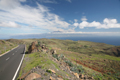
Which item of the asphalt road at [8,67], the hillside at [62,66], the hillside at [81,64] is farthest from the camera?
the hillside at [81,64]

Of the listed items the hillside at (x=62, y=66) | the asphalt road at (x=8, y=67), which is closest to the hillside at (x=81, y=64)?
the hillside at (x=62, y=66)

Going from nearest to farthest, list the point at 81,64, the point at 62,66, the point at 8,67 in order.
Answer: the point at 8,67
the point at 62,66
the point at 81,64

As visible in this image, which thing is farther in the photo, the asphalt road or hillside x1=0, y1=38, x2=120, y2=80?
the asphalt road

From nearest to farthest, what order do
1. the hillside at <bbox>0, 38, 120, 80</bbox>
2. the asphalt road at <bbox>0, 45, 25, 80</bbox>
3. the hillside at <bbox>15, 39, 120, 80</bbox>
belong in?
1. the hillside at <bbox>0, 38, 120, 80</bbox>
2. the asphalt road at <bbox>0, 45, 25, 80</bbox>
3. the hillside at <bbox>15, 39, 120, 80</bbox>

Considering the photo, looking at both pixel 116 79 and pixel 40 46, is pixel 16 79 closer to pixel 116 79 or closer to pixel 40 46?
pixel 40 46

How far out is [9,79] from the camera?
717cm

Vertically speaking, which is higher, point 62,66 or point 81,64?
point 62,66

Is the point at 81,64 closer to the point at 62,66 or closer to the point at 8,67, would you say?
the point at 62,66

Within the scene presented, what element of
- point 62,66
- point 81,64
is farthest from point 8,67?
point 81,64

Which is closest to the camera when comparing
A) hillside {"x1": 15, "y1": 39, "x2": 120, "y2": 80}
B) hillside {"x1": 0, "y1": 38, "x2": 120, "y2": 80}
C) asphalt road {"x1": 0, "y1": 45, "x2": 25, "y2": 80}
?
hillside {"x1": 0, "y1": 38, "x2": 120, "y2": 80}

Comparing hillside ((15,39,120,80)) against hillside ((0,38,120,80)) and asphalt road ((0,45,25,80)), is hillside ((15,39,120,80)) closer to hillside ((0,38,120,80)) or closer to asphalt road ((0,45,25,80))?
hillside ((0,38,120,80))

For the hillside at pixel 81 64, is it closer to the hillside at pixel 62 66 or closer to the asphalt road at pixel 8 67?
the hillside at pixel 62 66

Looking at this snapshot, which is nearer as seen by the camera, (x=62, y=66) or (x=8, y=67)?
(x=8, y=67)

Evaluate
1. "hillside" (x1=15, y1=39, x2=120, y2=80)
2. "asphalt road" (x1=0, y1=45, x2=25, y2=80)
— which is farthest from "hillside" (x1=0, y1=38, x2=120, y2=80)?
"asphalt road" (x1=0, y1=45, x2=25, y2=80)
